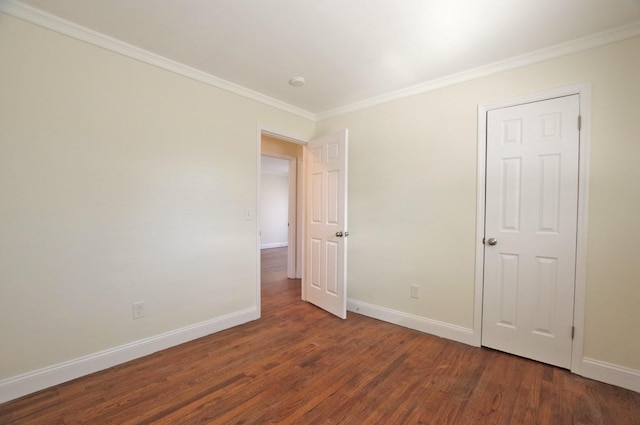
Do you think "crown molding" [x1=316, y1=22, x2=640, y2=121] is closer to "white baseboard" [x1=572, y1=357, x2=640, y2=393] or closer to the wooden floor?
"white baseboard" [x1=572, y1=357, x2=640, y2=393]

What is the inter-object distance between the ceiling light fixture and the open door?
0.68m

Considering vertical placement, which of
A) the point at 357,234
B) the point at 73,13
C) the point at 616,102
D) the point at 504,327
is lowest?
the point at 504,327

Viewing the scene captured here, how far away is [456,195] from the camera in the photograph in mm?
2648

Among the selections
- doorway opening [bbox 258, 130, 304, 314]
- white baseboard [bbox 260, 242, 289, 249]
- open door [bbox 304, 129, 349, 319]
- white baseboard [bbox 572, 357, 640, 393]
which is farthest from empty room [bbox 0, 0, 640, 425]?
white baseboard [bbox 260, 242, 289, 249]

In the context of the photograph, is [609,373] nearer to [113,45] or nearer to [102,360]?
[102,360]

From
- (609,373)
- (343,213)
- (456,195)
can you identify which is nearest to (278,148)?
(343,213)

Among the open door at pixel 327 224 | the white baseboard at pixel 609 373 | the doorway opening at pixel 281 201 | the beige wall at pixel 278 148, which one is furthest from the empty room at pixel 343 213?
the beige wall at pixel 278 148

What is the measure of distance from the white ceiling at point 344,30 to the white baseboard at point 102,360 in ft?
7.90

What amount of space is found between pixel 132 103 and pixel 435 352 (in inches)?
130

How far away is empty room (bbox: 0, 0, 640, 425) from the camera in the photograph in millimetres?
1784

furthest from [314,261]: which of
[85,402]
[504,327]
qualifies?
[85,402]

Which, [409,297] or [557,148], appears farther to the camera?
[409,297]

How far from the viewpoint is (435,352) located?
7.97 feet

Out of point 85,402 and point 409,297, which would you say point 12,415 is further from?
point 409,297
